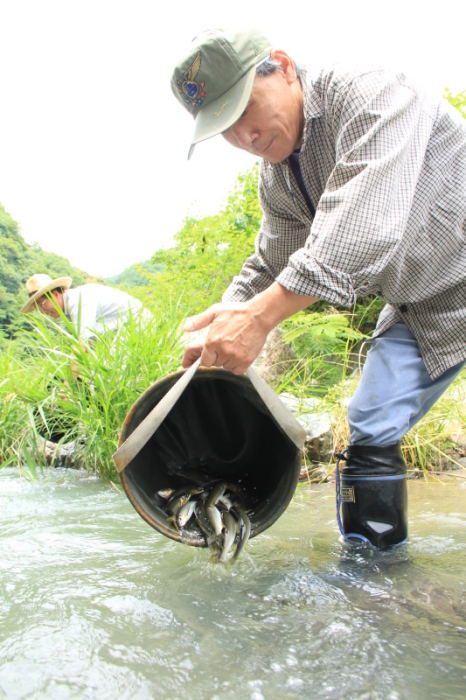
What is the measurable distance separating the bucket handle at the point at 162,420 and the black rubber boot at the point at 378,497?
0.39 meters

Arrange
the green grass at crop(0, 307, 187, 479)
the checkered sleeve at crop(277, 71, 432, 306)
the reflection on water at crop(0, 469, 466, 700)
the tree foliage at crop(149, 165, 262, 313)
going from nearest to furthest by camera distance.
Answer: the reflection on water at crop(0, 469, 466, 700) → the checkered sleeve at crop(277, 71, 432, 306) → the green grass at crop(0, 307, 187, 479) → the tree foliage at crop(149, 165, 262, 313)

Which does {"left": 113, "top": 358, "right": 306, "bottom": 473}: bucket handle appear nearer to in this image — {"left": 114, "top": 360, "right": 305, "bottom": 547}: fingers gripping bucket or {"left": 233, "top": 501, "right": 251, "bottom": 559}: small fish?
{"left": 114, "top": 360, "right": 305, "bottom": 547}: fingers gripping bucket

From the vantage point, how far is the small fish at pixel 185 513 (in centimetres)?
169

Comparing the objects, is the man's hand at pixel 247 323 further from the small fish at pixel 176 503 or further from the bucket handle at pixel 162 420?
the small fish at pixel 176 503

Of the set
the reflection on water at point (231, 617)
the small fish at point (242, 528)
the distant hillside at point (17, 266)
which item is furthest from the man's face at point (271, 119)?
the distant hillside at point (17, 266)

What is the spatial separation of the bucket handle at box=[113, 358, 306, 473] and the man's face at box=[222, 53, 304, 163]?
0.72 meters

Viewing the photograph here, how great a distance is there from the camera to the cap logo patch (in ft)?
5.48

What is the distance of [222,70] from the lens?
5.35 feet

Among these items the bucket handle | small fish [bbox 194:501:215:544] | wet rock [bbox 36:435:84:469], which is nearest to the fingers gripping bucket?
small fish [bbox 194:501:215:544]

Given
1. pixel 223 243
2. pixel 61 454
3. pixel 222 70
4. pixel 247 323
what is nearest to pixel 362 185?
pixel 247 323

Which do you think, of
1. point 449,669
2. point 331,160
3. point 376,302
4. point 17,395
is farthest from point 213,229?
point 449,669

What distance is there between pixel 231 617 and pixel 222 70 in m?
1.48

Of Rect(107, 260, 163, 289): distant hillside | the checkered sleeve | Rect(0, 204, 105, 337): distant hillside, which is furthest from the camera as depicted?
Rect(0, 204, 105, 337): distant hillside

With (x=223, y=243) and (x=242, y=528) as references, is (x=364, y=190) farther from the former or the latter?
(x=223, y=243)
